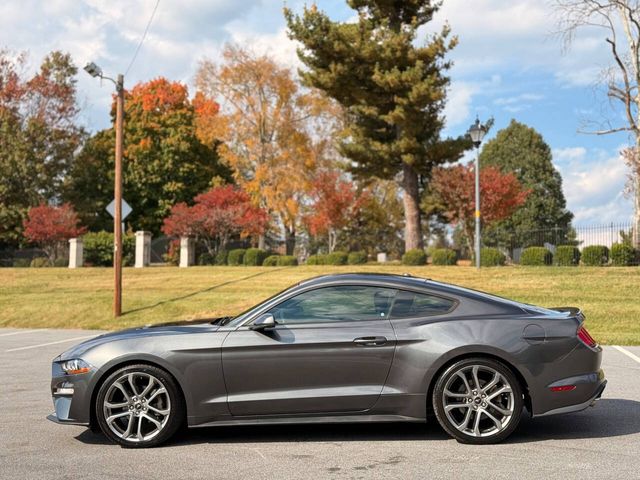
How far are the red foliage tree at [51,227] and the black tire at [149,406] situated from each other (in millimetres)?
37897

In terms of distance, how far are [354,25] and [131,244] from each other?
1893 cm

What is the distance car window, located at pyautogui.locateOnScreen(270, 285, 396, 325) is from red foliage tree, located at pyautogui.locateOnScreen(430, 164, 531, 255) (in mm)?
29250

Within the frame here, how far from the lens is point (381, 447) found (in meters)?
5.52

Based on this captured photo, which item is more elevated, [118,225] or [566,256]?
[118,225]

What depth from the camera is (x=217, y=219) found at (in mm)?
39125

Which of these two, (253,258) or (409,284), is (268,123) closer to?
(253,258)

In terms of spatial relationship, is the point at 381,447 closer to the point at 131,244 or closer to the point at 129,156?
the point at 131,244

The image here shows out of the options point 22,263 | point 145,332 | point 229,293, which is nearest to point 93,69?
point 229,293

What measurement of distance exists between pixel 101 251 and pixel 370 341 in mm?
37639

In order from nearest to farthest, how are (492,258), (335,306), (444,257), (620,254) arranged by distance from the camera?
1. (335,306)
2. (620,254)
3. (492,258)
4. (444,257)

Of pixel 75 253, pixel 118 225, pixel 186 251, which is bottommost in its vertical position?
pixel 75 253

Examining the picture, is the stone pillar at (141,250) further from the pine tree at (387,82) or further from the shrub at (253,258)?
the pine tree at (387,82)

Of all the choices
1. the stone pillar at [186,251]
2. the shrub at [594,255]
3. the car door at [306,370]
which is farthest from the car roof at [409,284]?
the stone pillar at [186,251]

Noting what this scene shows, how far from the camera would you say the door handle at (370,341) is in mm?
5508
